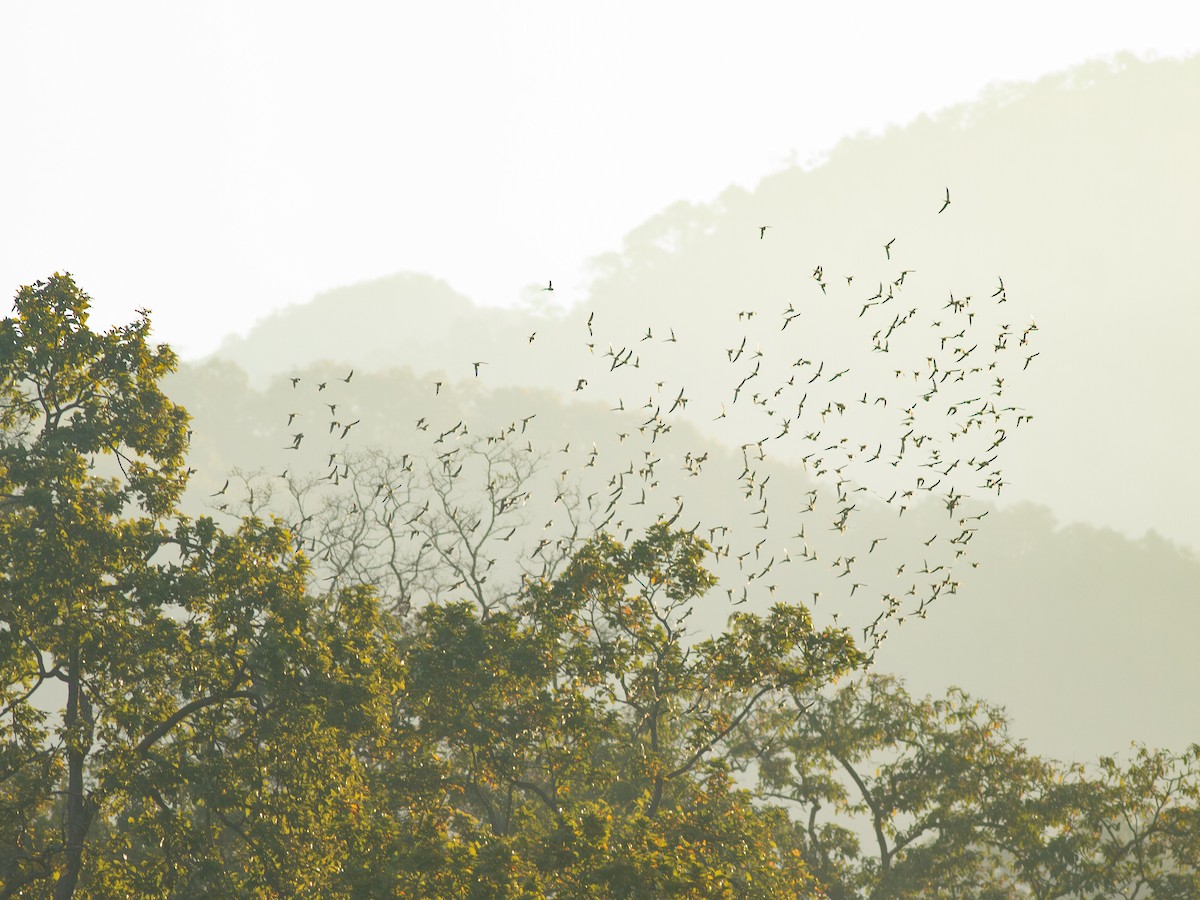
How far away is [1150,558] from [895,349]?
95.3 meters

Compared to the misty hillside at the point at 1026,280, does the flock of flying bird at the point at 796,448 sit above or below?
below

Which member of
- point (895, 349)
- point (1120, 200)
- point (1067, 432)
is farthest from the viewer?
point (1120, 200)

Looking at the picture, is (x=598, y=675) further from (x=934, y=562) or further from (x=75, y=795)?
(x=934, y=562)

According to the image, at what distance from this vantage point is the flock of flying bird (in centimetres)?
7062

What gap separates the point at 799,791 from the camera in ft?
77.9

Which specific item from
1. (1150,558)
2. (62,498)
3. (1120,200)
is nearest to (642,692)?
(62,498)

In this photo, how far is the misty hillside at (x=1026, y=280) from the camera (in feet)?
468

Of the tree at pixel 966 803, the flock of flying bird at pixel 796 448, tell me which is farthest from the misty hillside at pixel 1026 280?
→ the tree at pixel 966 803

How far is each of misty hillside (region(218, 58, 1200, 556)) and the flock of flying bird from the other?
5.77 m

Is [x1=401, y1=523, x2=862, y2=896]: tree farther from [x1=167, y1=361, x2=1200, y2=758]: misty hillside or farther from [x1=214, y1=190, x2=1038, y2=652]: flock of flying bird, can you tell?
[x1=167, y1=361, x2=1200, y2=758]: misty hillside

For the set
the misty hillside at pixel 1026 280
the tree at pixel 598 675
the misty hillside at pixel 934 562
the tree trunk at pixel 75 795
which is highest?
the misty hillside at pixel 1026 280

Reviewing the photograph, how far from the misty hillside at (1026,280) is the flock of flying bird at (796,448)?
5767mm

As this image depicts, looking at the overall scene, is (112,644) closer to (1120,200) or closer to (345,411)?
(345,411)

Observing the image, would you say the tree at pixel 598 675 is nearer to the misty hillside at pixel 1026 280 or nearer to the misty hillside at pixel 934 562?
the misty hillside at pixel 934 562
